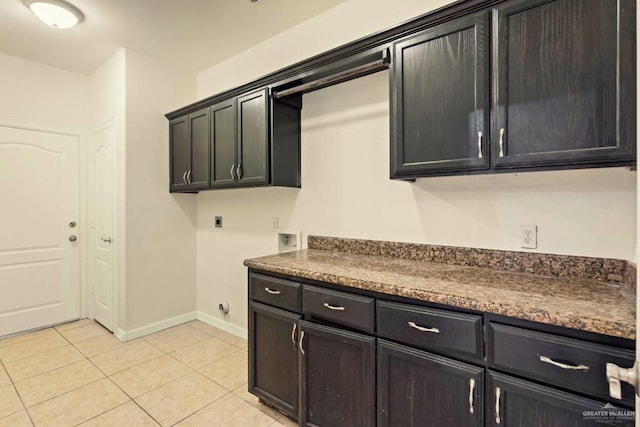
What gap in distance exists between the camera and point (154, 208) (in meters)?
3.26

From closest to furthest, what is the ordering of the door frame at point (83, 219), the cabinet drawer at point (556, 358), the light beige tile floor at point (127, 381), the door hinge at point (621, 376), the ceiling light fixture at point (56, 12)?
the door hinge at point (621, 376) → the cabinet drawer at point (556, 358) → the light beige tile floor at point (127, 381) → the ceiling light fixture at point (56, 12) → the door frame at point (83, 219)

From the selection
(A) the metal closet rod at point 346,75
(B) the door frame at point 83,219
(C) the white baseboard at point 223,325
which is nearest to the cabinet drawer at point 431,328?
(A) the metal closet rod at point 346,75

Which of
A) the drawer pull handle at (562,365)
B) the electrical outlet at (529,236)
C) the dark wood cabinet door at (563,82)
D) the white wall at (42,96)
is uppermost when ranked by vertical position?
the white wall at (42,96)

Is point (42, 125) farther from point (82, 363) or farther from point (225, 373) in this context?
point (225, 373)

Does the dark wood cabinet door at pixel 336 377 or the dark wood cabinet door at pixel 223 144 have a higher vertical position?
the dark wood cabinet door at pixel 223 144

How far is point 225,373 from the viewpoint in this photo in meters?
2.48

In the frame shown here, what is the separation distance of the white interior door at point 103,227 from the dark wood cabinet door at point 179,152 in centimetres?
55

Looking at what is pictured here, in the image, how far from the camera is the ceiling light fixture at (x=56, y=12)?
7.39 ft

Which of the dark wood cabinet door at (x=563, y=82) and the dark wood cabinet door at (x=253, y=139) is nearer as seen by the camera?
the dark wood cabinet door at (x=563, y=82)

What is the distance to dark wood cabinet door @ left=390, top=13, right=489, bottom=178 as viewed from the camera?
1502mm

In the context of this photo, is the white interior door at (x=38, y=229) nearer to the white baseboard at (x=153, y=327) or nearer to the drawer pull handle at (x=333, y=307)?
the white baseboard at (x=153, y=327)

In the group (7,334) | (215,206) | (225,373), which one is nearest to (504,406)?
(225,373)

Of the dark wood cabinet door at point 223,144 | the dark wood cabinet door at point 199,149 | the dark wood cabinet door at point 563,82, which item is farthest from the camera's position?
the dark wood cabinet door at point 199,149

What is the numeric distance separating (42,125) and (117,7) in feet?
5.71
